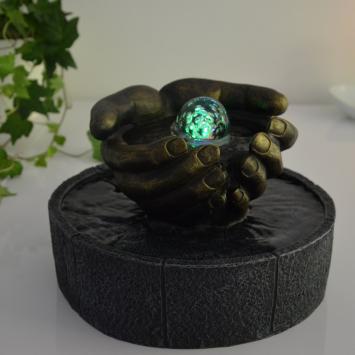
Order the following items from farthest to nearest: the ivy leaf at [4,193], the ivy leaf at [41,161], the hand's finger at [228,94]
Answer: the ivy leaf at [41,161]
the ivy leaf at [4,193]
the hand's finger at [228,94]

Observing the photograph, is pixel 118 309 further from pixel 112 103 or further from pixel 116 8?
pixel 116 8

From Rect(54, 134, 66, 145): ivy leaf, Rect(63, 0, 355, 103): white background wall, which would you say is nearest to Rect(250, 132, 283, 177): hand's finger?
Rect(54, 134, 66, 145): ivy leaf

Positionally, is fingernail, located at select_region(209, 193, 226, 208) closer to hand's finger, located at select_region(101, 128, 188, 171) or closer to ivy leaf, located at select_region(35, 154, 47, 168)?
hand's finger, located at select_region(101, 128, 188, 171)

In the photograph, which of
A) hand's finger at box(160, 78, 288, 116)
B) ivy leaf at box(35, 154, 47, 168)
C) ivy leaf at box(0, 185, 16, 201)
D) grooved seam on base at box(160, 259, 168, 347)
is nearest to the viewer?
grooved seam on base at box(160, 259, 168, 347)

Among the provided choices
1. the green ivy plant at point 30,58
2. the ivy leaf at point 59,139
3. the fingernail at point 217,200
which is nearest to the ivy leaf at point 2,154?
the green ivy plant at point 30,58

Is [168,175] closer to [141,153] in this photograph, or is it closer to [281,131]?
[141,153]

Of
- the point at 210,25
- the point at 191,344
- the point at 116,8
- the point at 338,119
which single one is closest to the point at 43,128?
the point at 116,8

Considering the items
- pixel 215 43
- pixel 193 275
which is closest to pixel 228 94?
pixel 193 275

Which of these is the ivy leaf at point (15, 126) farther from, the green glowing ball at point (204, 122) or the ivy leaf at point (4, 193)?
the green glowing ball at point (204, 122)
